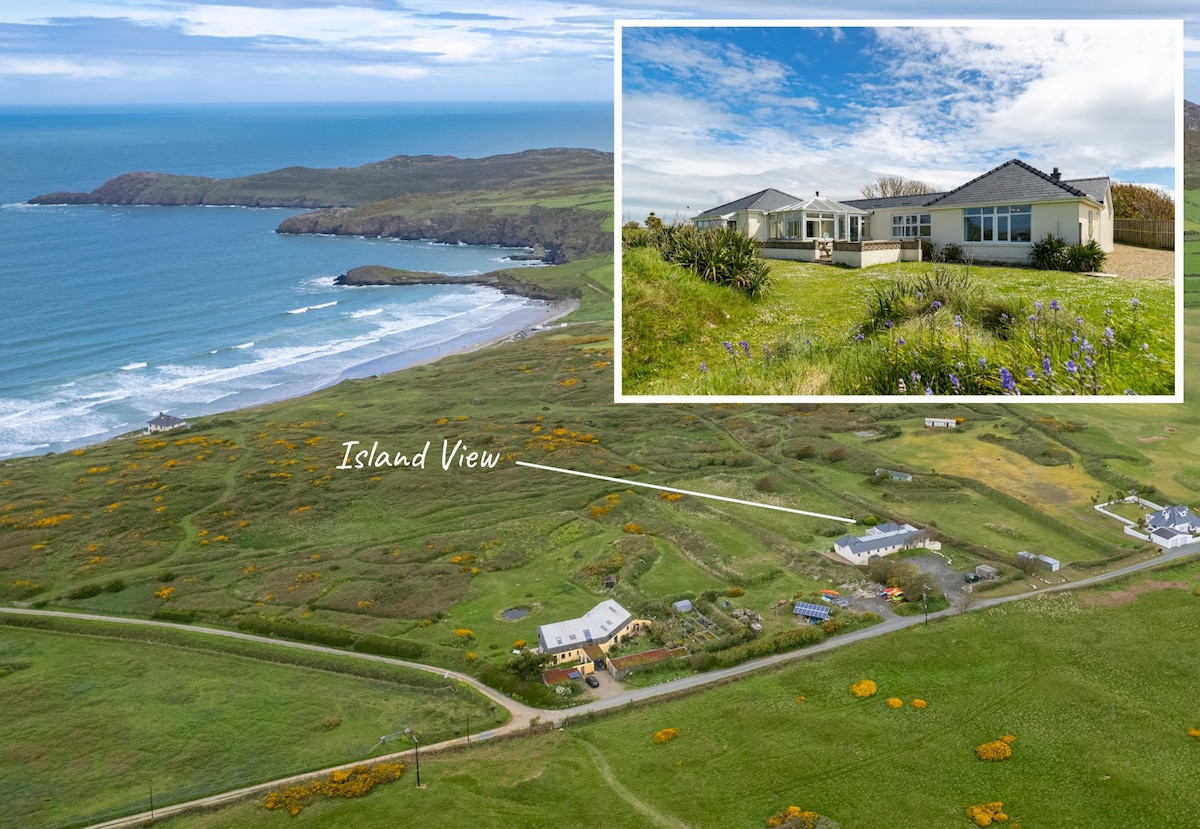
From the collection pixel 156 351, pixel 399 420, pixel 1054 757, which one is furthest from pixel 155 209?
pixel 1054 757

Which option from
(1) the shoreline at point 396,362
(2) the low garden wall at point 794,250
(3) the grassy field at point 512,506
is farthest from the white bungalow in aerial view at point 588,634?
(1) the shoreline at point 396,362

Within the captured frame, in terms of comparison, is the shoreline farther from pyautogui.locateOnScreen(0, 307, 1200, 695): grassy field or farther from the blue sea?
pyautogui.locateOnScreen(0, 307, 1200, 695): grassy field

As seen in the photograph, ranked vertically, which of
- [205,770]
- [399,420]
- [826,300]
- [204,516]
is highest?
[826,300]

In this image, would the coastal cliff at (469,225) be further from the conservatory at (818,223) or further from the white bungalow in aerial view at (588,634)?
the conservatory at (818,223)

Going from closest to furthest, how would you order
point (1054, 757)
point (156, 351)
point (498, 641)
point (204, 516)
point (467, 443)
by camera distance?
point (1054, 757) → point (498, 641) → point (204, 516) → point (467, 443) → point (156, 351)

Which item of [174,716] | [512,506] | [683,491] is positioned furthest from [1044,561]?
[174,716]

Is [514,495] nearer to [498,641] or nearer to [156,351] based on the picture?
[498,641]
